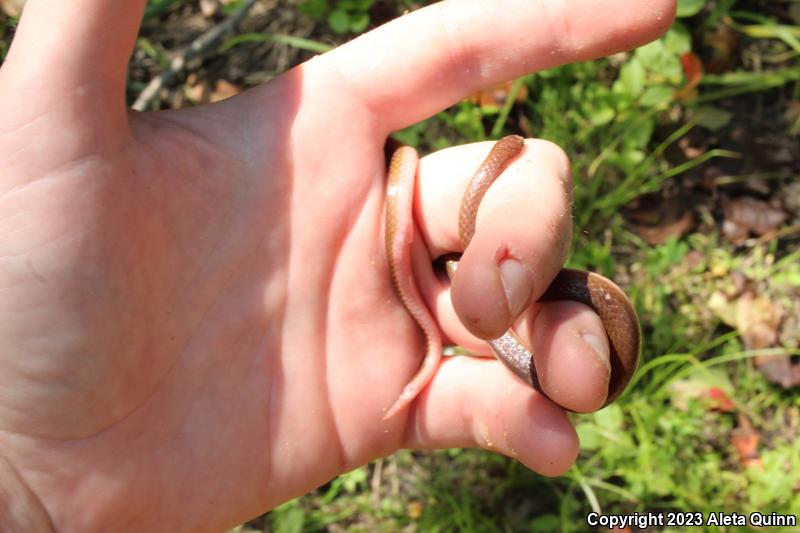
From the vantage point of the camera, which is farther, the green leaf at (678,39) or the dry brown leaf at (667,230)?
the dry brown leaf at (667,230)

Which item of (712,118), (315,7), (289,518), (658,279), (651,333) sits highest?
(315,7)

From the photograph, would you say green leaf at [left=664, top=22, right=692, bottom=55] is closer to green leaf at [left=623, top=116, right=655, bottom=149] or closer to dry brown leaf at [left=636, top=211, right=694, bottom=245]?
green leaf at [left=623, top=116, right=655, bottom=149]

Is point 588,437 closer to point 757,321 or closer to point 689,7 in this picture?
point 757,321

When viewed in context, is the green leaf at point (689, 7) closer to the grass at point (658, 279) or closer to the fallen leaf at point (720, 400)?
the grass at point (658, 279)

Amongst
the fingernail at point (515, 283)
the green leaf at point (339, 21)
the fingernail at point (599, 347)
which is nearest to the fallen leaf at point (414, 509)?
the fingernail at point (599, 347)

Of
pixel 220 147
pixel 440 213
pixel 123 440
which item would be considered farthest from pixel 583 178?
pixel 123 440

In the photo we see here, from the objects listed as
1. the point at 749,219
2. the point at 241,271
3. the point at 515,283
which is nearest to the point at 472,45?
the point at 515,283

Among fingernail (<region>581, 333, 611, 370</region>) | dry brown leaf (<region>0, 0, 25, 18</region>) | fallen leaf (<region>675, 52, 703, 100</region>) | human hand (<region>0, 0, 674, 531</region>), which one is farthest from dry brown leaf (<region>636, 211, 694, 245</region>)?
dry brown leaf (<region>0, 0, 25, 18</region>)
